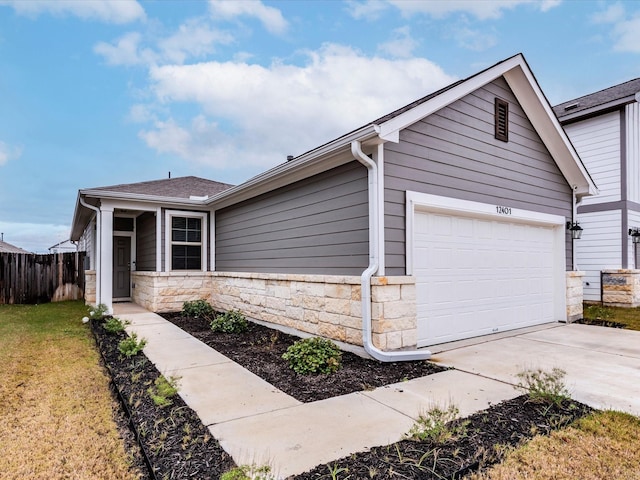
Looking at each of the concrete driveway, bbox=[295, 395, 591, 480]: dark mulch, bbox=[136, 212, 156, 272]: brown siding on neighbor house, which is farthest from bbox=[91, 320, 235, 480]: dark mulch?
bbox=[136, 212, 156, 272]: brown siding on neighbor house

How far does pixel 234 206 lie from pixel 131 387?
A: 5.36 metres

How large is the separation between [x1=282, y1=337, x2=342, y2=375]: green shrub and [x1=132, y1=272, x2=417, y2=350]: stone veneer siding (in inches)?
20.0

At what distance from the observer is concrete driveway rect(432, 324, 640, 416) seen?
3.65 m

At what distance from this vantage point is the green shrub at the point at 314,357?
4332 mm

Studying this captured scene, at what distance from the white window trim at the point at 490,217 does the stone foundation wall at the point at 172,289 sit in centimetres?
611

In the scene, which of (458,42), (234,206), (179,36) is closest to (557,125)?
(458,42)

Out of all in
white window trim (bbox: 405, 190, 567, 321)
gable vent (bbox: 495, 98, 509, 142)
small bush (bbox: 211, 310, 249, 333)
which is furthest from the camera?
small bush (bbox: 211, 310, 249, 333)

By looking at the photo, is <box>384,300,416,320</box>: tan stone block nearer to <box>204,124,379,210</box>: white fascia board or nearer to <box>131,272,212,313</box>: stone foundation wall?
<box>204,124,379,210</box>: white fascia board

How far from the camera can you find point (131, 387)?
390cm

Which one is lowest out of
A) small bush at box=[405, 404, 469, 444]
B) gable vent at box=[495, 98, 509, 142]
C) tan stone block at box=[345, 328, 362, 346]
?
small bush at box=[405, 404, 469, 444]

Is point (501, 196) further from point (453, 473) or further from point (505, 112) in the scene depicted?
point (453, 473)

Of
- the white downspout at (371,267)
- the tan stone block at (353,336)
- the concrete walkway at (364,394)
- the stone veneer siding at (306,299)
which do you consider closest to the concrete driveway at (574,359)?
the concrete walkway at (364,394)

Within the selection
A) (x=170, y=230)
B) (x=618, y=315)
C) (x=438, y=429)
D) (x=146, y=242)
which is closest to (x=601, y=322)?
(x=618, y=315)

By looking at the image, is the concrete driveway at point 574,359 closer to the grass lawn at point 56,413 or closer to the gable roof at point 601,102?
the grass lawn at point 56,413
